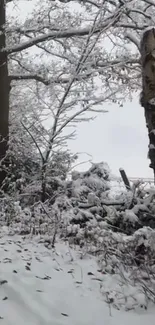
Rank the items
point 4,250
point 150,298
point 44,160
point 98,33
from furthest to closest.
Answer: point 98,33 < point 44,160 < point 4,250 < point 150,298

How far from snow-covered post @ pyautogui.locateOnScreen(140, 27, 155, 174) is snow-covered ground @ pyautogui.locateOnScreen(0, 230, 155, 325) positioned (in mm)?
1547

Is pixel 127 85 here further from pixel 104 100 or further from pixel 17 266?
pixel 17 266

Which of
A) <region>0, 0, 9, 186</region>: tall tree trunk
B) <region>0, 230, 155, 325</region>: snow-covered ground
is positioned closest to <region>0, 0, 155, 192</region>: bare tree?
<region>0, 0, 9, 186</region>: tall tree trunk

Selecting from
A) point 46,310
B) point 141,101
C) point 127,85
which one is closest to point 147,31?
point 141,101

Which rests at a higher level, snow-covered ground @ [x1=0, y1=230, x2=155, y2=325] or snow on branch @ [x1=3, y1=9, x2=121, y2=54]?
snow on branch @ [x1=3, y1=9, x2=121, y2=54]

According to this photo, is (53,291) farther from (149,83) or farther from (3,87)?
(3,87)

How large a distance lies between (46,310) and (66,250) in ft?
5.66

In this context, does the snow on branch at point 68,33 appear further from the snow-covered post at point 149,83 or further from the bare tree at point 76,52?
the snow-covered post at point 149,83

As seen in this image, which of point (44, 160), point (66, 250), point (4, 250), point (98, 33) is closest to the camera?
point (4, 250)

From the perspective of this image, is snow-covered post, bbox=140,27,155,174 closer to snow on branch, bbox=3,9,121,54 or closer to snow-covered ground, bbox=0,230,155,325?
snow-covered ground, bbox=0,230,155,325

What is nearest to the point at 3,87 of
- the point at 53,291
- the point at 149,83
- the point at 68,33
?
the point at 68,33

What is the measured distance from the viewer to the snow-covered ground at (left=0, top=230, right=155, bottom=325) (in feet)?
11.7

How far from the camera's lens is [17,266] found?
175 inches

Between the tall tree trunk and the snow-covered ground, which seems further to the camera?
the tall tree trunk
